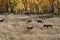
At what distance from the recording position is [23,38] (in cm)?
1242

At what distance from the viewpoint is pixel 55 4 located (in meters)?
32.3

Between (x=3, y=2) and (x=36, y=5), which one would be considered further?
(x=36, y=5)

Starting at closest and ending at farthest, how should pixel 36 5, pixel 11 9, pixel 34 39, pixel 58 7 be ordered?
pixel 34 39 < pixel 11 9 < pixel 58 7 < pixel 36 5

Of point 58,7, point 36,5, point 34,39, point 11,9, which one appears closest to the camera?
point 34,39

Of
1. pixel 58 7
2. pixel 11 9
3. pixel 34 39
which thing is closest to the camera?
pixel 34 39

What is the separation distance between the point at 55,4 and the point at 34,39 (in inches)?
820

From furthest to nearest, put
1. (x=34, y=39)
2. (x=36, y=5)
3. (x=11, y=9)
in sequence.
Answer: (x=36, y=5) < (x=11, y=9) < (x=34, y=39)

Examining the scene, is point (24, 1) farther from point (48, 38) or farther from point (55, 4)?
point (48, 38)

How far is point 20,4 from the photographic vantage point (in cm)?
3366

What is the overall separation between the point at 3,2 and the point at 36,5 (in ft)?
25.5

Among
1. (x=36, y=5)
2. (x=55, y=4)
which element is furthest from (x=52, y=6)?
(x=36, y=5)

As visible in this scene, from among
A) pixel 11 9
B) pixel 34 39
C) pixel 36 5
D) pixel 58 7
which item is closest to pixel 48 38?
pixel 34 39

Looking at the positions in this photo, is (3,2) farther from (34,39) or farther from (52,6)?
(34,39)

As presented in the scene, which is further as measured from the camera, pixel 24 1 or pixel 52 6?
pixel 24 1
